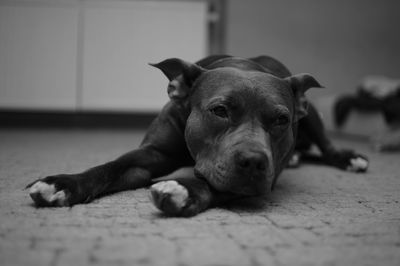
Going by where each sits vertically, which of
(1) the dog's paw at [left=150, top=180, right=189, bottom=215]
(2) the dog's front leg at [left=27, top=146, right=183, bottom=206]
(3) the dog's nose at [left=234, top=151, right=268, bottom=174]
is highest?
(3) the dog's nose at [left=234, top=151, right=268, bottom=174]

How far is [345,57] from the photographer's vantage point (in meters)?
4.80

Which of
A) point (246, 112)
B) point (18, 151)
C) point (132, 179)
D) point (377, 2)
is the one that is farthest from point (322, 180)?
point (377, 2)

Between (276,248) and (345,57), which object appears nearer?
(276,248)

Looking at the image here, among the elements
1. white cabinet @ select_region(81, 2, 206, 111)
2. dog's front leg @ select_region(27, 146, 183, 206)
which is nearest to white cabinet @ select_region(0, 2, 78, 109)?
white cabinet @ select_region(81, 2, 206, 111)

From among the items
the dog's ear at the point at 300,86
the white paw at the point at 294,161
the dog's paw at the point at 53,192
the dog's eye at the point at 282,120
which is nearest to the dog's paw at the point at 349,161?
the white paw at the point at 294,161

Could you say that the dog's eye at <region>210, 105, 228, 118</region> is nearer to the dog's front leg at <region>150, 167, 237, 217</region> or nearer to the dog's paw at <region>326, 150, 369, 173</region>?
the dog's front leg at <region>150, 167, 237, 217</region>

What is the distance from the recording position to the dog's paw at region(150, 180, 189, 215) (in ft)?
4.15

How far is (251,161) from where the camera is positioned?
1.32 meters

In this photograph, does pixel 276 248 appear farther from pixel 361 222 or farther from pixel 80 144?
pixel 80 144

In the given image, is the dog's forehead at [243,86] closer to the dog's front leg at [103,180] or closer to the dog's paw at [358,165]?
the dog's front leg at [103,180]

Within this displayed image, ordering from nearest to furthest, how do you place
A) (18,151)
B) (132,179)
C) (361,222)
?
(361,222) → (132,179) → (18,151)

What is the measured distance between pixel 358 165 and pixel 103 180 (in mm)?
1392

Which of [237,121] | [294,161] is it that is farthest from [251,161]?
[294,161]

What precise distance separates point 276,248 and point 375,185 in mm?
1093
